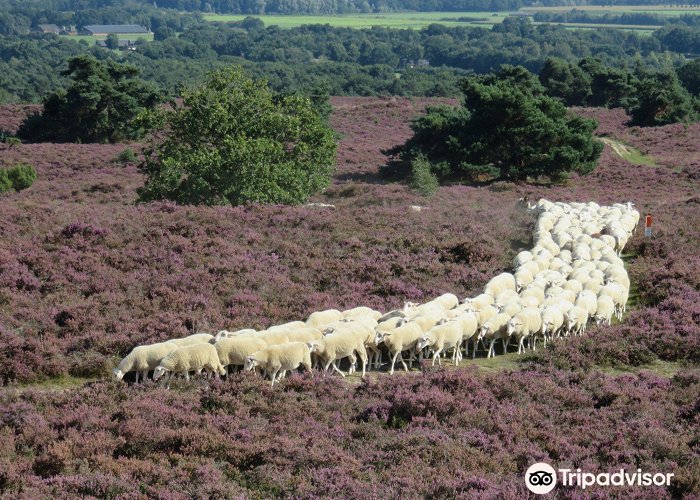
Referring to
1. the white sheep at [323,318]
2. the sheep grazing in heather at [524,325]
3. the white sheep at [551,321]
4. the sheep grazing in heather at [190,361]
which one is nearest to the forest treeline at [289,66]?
the white sheep at [551,321]

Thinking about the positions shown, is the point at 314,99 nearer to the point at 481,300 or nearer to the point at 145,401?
the point at 481,300

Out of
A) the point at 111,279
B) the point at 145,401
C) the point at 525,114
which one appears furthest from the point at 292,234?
the point at 525,114

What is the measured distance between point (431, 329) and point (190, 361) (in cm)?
441

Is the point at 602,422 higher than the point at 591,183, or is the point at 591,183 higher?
the point at 602,422

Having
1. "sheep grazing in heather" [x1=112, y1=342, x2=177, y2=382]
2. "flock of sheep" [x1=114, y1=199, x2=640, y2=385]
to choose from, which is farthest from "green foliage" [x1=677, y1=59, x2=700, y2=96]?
"sheep grazing in heather" [x1=112, y1=342, x2=177, y2=382]

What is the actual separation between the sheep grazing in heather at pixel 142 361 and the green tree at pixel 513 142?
30897mm

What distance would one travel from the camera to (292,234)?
77.4 ft

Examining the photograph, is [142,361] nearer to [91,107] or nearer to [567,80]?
[91,107]

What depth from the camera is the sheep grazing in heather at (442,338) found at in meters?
14.8

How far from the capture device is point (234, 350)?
13.8 meters

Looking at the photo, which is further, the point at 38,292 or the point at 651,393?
the point at 38,292

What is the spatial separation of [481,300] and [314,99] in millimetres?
54164

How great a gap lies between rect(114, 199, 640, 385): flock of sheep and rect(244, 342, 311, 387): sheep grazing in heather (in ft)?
0.06

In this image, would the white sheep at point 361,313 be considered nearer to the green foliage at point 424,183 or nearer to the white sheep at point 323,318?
the white sheep at point 323,318
